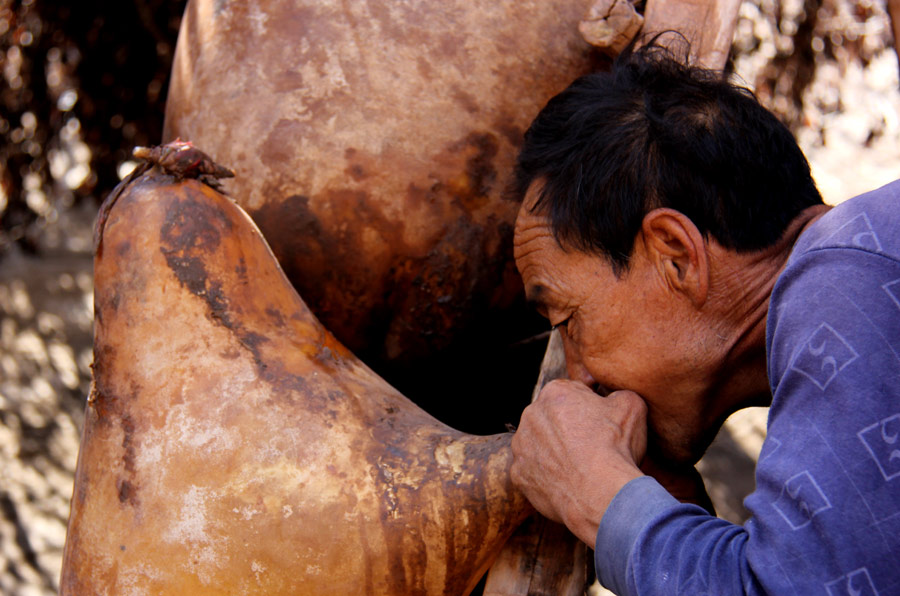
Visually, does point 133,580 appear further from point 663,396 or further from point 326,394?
point 663,396

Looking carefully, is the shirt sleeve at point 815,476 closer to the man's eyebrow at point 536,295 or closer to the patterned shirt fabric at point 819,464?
the patterned shirt fabric at point 819,464

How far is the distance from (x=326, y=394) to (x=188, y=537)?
29 centimetres

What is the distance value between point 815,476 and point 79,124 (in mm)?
3554

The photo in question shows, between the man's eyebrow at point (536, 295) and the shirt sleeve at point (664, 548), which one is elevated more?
the man's eyebrow at point (536, 295)

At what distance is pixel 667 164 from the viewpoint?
1.30 meters

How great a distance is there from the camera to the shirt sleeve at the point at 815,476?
0.92 meters

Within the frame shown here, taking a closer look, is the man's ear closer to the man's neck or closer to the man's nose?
the man's neck

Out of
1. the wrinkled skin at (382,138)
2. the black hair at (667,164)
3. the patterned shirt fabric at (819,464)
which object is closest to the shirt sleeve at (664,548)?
the patterned shirt fabric at (819,464)

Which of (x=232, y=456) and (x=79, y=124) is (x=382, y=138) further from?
(x=79, y=124)

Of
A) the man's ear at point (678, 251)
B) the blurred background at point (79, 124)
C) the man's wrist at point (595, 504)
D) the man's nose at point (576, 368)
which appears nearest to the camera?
the man's wrist at point (595, 504)

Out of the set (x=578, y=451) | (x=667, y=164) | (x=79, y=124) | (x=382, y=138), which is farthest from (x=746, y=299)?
(x=79, y=124)

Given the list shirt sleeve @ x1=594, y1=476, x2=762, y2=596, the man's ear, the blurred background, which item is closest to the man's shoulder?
the man's ear

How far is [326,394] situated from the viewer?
1406 millimetres

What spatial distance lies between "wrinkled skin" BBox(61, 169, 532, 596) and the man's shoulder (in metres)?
0.55
